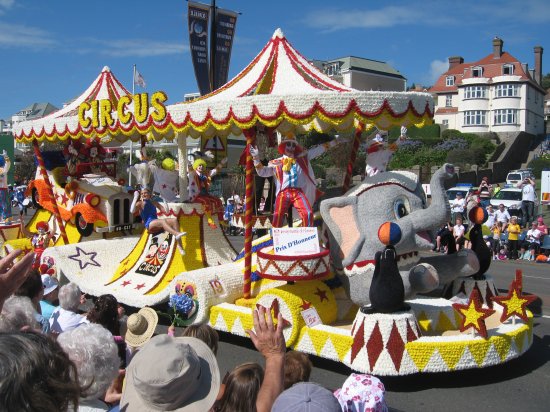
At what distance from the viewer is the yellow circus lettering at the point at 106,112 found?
8.81m

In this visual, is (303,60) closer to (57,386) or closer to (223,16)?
(57,386)

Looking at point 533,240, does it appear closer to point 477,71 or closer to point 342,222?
point 342,222

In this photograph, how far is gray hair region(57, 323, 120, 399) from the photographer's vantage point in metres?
2.75

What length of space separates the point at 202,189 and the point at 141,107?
4.99 ft

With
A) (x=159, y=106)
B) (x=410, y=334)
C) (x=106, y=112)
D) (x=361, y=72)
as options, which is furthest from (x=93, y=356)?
(x=361, y=72)

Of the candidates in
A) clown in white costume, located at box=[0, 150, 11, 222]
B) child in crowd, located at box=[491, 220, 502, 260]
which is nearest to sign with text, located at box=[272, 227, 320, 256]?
clown in white costume, located at box=[0, 150, 11, 222]

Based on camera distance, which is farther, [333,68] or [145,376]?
Result: [333,68]

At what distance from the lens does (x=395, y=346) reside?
5398 mm

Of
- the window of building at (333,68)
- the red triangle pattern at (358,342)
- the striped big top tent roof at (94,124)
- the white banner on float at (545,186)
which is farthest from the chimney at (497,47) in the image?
the red triangle pattern at (358,342)

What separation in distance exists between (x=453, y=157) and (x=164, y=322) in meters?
33.1

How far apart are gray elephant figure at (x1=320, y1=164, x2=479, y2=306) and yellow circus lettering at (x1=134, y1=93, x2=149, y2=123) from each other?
310 cm

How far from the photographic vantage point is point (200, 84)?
16.8 metres

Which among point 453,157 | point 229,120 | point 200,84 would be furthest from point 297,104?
point 453,157

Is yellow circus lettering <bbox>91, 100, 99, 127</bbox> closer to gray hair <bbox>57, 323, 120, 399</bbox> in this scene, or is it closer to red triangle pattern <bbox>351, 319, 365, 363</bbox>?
red triangle pattern <bbox>351, 319, 365, 363</bbox>
